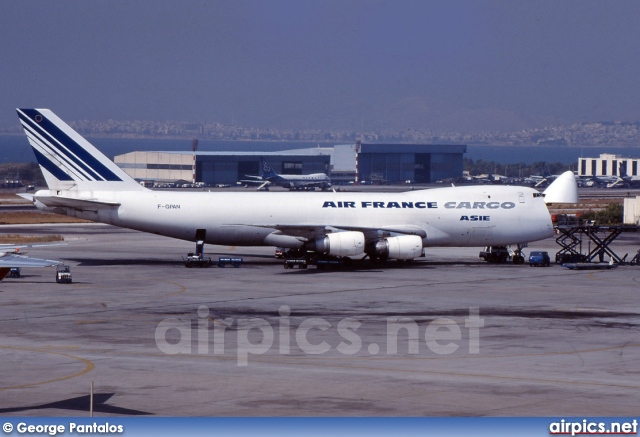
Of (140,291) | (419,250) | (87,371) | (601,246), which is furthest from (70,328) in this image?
(601,246)

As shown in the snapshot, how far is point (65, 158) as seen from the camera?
221 ft

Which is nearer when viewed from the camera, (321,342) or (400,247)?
(321,342)

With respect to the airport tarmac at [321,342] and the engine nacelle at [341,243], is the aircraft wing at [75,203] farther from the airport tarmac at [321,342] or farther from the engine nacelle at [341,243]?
the engine nacelle at [341,243]

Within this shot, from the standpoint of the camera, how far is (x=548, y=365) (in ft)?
106

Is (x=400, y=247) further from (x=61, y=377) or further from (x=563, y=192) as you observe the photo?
(x=61, y=377)

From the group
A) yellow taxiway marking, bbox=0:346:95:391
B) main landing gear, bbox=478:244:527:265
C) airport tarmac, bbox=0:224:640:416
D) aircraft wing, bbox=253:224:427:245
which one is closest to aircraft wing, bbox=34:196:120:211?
airport tarmac, bbox=0:224:640:416

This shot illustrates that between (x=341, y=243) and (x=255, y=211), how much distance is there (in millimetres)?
6840

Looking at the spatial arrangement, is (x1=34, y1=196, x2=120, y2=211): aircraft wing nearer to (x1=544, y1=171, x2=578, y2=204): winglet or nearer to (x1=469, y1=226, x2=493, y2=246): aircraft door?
(x1=469, y1=226, x2=493, y2=246): aircraft door

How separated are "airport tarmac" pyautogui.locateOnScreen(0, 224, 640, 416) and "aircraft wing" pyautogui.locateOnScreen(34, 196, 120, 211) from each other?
4256 millimetres

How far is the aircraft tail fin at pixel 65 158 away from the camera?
6712cm

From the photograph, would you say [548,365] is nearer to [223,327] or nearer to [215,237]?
[223,327]

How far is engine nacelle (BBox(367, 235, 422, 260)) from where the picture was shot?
2579 inches

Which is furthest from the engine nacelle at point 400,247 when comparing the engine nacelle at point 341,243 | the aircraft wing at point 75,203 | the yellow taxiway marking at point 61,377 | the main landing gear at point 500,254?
the yellow taxiway marking at point 61,377

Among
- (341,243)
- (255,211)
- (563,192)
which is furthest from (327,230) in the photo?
(563,192)
